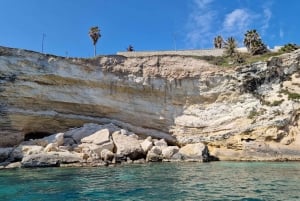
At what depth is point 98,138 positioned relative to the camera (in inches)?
1065

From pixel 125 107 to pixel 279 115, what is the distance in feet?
43.6

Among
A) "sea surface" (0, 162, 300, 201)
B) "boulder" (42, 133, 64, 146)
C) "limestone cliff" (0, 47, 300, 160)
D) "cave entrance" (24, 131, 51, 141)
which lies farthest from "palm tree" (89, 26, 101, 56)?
"sea surface" (0, 162, 300, 201)

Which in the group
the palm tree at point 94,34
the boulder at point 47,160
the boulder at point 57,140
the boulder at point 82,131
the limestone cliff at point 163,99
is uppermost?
the palm tree at point 94,34

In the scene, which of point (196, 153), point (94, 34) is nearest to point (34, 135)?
point (196, 153)

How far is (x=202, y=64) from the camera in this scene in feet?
107

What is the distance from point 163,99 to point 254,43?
18.6 metres

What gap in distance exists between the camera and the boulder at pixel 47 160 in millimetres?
23094

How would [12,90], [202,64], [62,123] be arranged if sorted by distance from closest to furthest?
[12,90]
[62,123]
[202,64]

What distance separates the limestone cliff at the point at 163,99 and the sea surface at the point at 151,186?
1074 centimetres

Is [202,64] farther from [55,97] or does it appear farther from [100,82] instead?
[55,97]

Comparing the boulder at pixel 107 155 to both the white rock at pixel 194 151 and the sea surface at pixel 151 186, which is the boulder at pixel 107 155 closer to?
the white rock at pixel 194 151

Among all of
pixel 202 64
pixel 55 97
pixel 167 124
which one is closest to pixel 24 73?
pixel 55 97

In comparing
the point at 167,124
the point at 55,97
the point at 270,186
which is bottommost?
the point at 270,186

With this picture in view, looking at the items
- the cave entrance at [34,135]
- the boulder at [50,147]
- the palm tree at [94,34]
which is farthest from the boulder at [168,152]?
the palm tree at [94,34]
